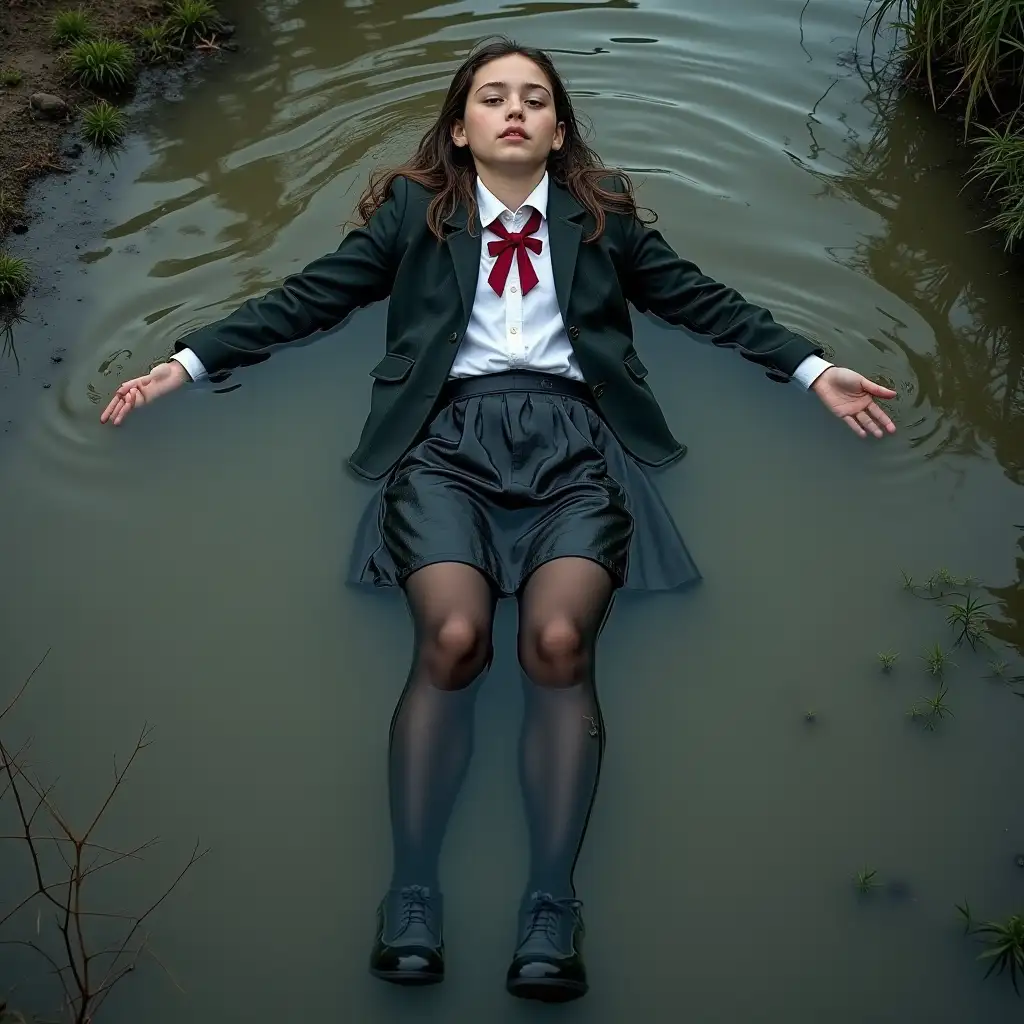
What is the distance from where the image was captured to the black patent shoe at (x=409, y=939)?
3049mm

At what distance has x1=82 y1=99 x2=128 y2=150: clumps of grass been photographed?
221 inches

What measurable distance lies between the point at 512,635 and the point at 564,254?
48.4 inches

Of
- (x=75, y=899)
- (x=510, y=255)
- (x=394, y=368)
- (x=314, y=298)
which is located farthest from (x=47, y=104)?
(x=75, y=899)

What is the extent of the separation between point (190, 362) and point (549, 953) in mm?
2286

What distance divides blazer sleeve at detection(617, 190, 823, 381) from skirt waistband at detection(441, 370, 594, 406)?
0.49 metres

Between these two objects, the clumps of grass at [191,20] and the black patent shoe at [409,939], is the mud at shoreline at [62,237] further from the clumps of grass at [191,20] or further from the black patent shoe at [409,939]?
the black patent shoe at [409,939]

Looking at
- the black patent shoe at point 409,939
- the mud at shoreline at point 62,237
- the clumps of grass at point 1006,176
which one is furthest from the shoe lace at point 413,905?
the clumps of grass at point 1006,176

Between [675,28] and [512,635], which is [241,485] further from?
[675,28]

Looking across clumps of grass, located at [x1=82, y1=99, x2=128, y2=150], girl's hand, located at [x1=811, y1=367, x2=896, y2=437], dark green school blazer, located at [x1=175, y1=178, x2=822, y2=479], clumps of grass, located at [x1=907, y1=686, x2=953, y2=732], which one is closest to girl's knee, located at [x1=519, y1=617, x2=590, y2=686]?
dark green school blazer, located at [x1=175, y1=178, x2=822, y2=479]

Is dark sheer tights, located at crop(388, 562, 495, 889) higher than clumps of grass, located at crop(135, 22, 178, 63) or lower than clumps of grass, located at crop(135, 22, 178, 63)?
lower

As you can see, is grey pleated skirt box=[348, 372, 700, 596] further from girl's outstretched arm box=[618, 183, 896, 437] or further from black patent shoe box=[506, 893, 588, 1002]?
black patent shoe box=[506, 893, 588, 1002]

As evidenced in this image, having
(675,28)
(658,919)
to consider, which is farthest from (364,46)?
(658,919)

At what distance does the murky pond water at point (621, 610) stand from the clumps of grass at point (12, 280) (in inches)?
4.2

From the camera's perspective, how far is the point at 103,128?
5625 mm
